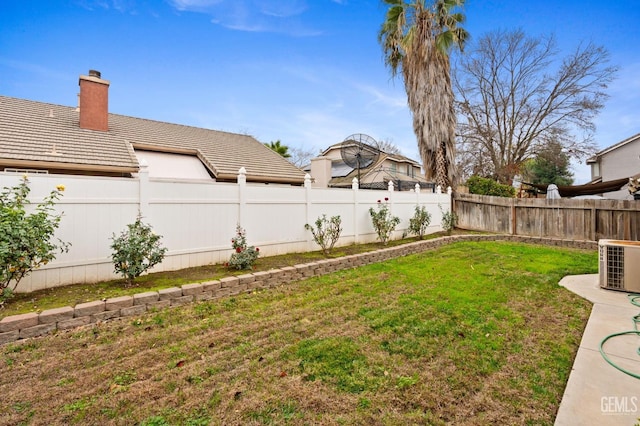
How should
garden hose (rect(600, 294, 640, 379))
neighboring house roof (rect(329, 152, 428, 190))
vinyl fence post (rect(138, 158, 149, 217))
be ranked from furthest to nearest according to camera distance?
1. neighboring house roof (rect(329, 152, 428, 190))
2. vinyl fence post (rect(138, 158, 149, 217))
3. garden hose (rect(600, 294, 640, 379))

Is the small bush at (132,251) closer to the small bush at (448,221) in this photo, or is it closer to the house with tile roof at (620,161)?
the small bush at (448,221)

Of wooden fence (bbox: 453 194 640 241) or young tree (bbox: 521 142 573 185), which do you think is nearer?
wooden fence (bbox: 453 194 640 241)

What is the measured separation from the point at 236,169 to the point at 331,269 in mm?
6242

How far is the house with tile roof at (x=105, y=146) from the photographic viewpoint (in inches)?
306

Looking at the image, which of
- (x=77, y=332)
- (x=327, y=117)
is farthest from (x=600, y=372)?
(x=327, y=117)

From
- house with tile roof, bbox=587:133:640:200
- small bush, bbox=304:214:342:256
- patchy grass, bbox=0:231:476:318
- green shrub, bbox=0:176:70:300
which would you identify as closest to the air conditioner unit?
small bush, bbox=304:214:342:256

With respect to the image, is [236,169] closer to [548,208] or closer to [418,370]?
[418,370]

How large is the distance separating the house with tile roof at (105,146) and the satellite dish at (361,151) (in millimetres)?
2317

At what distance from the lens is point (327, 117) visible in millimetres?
22828

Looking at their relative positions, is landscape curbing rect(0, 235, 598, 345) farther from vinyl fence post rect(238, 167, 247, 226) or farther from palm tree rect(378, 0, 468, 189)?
palm tree rect(378, 0, 468, 189)

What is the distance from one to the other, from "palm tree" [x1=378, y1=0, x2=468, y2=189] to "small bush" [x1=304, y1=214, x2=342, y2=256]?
7.71 m

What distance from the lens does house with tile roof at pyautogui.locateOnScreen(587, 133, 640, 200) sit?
49.5ft

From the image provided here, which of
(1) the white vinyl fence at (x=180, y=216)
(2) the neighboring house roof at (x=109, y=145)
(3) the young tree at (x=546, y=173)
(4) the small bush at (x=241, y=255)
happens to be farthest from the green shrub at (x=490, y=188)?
(4) the small bush at (x=241, y=255)

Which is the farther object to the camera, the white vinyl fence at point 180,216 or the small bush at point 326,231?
the small bush at point 326,231
